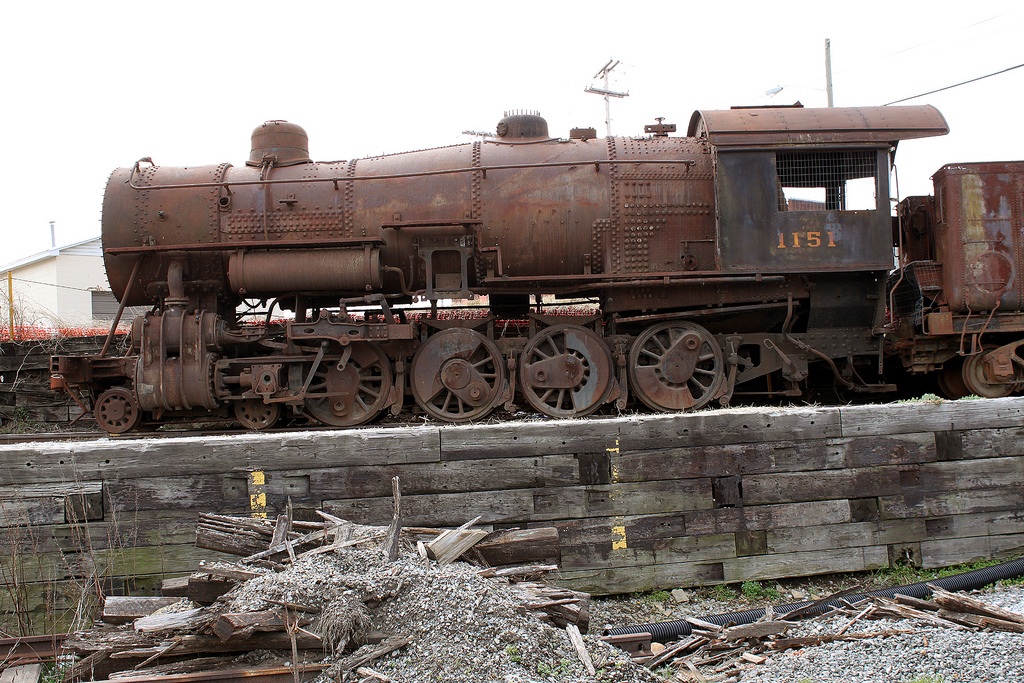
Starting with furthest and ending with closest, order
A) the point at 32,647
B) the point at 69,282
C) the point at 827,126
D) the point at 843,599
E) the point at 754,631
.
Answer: the point at 69,282, the point at 827,126, the point at 843,599, the point at 754,631, the point at 32,647

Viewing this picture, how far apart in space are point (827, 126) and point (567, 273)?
3.09 m

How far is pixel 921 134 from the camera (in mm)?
7512

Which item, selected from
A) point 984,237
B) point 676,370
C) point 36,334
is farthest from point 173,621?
point 36,334

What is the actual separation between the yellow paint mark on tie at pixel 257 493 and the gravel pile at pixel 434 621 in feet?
4.86

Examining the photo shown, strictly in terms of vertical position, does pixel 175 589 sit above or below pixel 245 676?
above

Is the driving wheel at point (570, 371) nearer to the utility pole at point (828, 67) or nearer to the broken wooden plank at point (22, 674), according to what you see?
the broken wooden plank at point (22, 674)

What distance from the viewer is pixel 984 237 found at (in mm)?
7422

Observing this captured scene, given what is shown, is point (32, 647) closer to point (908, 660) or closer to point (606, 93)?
point (908, 660)

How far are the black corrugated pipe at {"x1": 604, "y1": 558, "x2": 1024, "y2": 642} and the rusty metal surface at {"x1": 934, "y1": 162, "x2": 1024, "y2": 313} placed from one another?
2793 millimetres

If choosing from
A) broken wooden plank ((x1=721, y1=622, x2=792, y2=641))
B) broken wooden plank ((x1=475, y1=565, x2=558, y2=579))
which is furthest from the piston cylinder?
broken wooden plank ((x1=721, y1=622, x2=792, y2=641))

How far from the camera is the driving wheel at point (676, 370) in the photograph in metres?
7.59

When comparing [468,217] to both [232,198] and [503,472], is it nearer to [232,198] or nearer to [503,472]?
[232,198]

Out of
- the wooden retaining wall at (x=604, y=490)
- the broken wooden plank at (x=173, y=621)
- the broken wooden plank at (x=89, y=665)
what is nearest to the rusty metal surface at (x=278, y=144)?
the wooden retaining wall at (x=604, y=490)

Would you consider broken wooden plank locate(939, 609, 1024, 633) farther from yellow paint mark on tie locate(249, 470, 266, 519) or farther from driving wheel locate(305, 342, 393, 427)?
driving wheel locate(305, 342, 393, 427)
